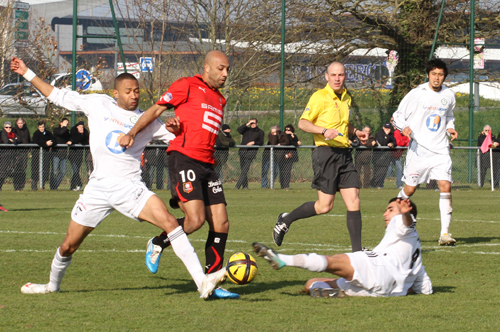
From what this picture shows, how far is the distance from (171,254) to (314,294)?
2.98 meters

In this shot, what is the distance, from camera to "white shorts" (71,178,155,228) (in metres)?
5.50

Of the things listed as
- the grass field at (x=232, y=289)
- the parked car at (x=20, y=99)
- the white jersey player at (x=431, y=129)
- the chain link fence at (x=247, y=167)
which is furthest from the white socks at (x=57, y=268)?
the parked car at (x=20, y=99)

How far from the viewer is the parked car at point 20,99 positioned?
86.8 ft

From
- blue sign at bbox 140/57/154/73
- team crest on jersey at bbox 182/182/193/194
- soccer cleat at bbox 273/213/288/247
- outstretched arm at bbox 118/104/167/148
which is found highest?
blue sign at bbox 140/57/154/73

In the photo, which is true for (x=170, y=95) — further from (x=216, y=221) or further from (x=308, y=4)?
(x=308, y=4)

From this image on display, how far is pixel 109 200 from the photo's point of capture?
5.52 m

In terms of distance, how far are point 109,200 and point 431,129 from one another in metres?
5.21

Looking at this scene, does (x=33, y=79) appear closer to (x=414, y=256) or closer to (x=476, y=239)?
(x=414, y=256)

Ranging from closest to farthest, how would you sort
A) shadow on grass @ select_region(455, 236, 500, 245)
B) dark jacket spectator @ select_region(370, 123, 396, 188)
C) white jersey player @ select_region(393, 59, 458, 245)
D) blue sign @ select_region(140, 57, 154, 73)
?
white jersey player @ select_region(393, 59, 458, 245) < shadow on grass @ select_region(455, 236, 500, 245) < dark jacket spectator @ select_region(370, 123, 396, 188) < blue sign @ select_region(140, 57, 154, 73)

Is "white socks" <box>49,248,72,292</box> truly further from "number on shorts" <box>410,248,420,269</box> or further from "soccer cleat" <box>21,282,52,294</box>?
"number on shorts" <box>410,248,420,269</box>

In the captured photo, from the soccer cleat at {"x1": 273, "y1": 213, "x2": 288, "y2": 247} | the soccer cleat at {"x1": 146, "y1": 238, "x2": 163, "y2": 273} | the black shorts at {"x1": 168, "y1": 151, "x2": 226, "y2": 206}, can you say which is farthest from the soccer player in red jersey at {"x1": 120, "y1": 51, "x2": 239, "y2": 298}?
the soccer cleat at {"x1": 273, "y1": 213, "x2": 288, "y2": 247}

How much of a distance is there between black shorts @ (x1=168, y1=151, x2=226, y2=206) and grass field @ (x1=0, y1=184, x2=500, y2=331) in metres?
0.83

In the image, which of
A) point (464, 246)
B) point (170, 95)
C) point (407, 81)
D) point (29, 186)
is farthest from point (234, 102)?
point (170, 95)

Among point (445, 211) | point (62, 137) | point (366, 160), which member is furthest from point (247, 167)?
point (445, 211)
